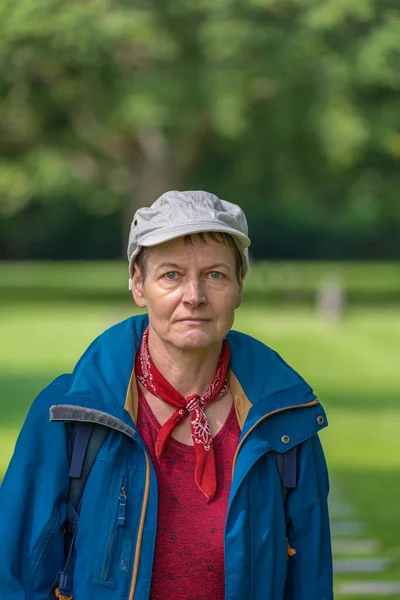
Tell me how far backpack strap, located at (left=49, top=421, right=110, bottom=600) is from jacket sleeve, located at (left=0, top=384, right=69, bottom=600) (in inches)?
0.9

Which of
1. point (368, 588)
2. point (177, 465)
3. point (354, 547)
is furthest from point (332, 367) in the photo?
point (177, 465)

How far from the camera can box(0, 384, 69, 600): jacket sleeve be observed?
3268 mm

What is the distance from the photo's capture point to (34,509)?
3.29m

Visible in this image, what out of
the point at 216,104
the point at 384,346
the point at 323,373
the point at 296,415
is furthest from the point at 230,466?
the point at 216,104

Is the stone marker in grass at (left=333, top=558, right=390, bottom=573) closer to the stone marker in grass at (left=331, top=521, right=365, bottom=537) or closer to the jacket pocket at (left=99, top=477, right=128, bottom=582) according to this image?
the stone marker in grass at (left=331, top=521, right=365, bottom=537)

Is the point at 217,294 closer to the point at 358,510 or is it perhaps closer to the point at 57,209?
the point at 358,510

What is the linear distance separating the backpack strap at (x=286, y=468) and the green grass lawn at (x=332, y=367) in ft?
13.1

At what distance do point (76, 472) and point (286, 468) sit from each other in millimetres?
520

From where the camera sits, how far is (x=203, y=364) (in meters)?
3.46

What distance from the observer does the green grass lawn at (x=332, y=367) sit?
9.93 metres

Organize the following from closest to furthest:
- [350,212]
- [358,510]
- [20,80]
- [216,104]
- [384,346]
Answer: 1. [358,510]
2. [384,346]
3. [216,104]
4. [20,80]
5. [350,212]

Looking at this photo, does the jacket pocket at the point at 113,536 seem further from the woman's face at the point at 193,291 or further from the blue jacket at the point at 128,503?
the woman's face at the point at 193,291

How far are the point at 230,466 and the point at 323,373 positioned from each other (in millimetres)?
13705

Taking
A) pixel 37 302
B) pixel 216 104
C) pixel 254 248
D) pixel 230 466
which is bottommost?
pixel 230 466
